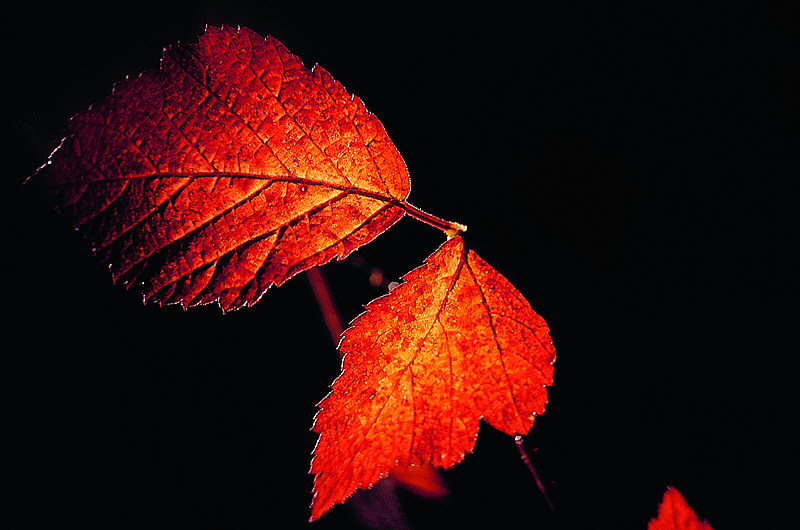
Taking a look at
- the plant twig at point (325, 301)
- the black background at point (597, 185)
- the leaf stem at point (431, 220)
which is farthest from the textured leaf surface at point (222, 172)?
the plant twig at point (325, 301)

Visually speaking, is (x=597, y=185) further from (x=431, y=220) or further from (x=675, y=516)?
(x=675, y=516)

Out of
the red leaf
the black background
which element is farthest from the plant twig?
the red leaf

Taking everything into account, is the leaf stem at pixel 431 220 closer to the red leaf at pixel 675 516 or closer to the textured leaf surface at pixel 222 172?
the textured leaf surface at pixel 222 172

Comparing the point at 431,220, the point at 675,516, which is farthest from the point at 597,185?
the point at 675,516

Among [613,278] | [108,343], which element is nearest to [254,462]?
[108,343]

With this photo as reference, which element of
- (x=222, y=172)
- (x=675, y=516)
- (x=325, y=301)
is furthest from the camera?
(x=325, y=301)

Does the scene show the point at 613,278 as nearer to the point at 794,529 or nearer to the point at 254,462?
the point at 794,529
